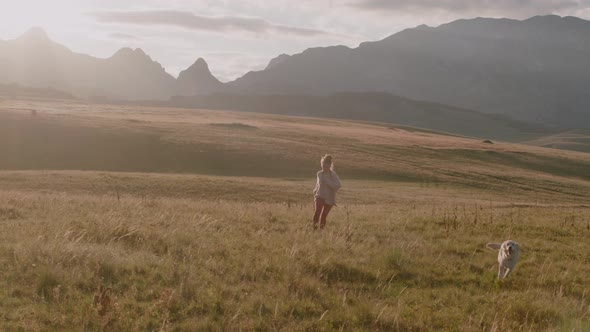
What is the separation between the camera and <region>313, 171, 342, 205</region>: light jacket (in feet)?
47.0

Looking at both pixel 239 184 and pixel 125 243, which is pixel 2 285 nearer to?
pixel 125 243

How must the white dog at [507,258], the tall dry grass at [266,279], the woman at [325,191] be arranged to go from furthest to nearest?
1. the woman at [325,191]
2. the white dog at [507,258]
3. the tall dry grass at [266,279]

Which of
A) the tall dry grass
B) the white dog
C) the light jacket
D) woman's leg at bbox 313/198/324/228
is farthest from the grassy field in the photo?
the light jacket

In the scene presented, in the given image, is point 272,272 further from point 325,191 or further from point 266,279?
point 325,191

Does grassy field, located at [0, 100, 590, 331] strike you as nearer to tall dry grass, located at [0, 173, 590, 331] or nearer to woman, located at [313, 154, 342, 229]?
tall dry grass, located at [0, 173, 590, 331]

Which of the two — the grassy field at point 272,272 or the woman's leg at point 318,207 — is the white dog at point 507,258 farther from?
the woman's leg at point 318,207

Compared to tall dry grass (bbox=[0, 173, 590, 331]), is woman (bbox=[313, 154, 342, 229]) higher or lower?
higher

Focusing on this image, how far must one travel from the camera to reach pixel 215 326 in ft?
21.9

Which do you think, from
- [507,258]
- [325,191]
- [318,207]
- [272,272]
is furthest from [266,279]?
[325,191]

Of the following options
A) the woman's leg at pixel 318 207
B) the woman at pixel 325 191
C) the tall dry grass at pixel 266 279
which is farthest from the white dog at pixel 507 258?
the woman's leg at pixel 318 207

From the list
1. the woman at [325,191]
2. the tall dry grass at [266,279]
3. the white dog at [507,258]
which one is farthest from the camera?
the woman at [325,191]

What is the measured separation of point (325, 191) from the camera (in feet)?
47.3

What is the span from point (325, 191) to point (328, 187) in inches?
6.2

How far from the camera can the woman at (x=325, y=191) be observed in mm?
14289
